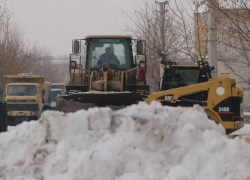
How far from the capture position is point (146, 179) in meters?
→ 5.90

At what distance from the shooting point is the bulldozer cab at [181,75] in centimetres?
1420

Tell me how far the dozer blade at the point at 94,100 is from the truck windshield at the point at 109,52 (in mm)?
2243

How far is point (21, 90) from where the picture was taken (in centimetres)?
2848

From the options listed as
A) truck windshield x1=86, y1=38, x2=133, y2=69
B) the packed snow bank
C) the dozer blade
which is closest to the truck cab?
truck windshield x1=86, y1=38, x2=133, y2=69

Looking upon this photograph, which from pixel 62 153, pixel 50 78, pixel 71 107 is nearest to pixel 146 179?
pixel 62 153

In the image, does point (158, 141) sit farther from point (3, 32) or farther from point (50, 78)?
point (50, 78)

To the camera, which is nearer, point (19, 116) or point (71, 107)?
point (71, 107)

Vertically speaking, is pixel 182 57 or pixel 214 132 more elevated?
pixel 182 57

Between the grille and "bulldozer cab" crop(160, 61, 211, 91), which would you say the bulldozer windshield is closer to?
"bulldozer cab" crop(160, 61, 211, 91)

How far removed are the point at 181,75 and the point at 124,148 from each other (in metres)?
8.20

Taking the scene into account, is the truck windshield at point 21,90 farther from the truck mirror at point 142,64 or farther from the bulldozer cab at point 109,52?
the truck mirror at point 142,64

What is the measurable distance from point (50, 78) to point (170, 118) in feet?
249

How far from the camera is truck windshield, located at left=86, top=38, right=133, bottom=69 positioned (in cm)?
1552

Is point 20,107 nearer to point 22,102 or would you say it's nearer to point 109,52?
point 22,102
